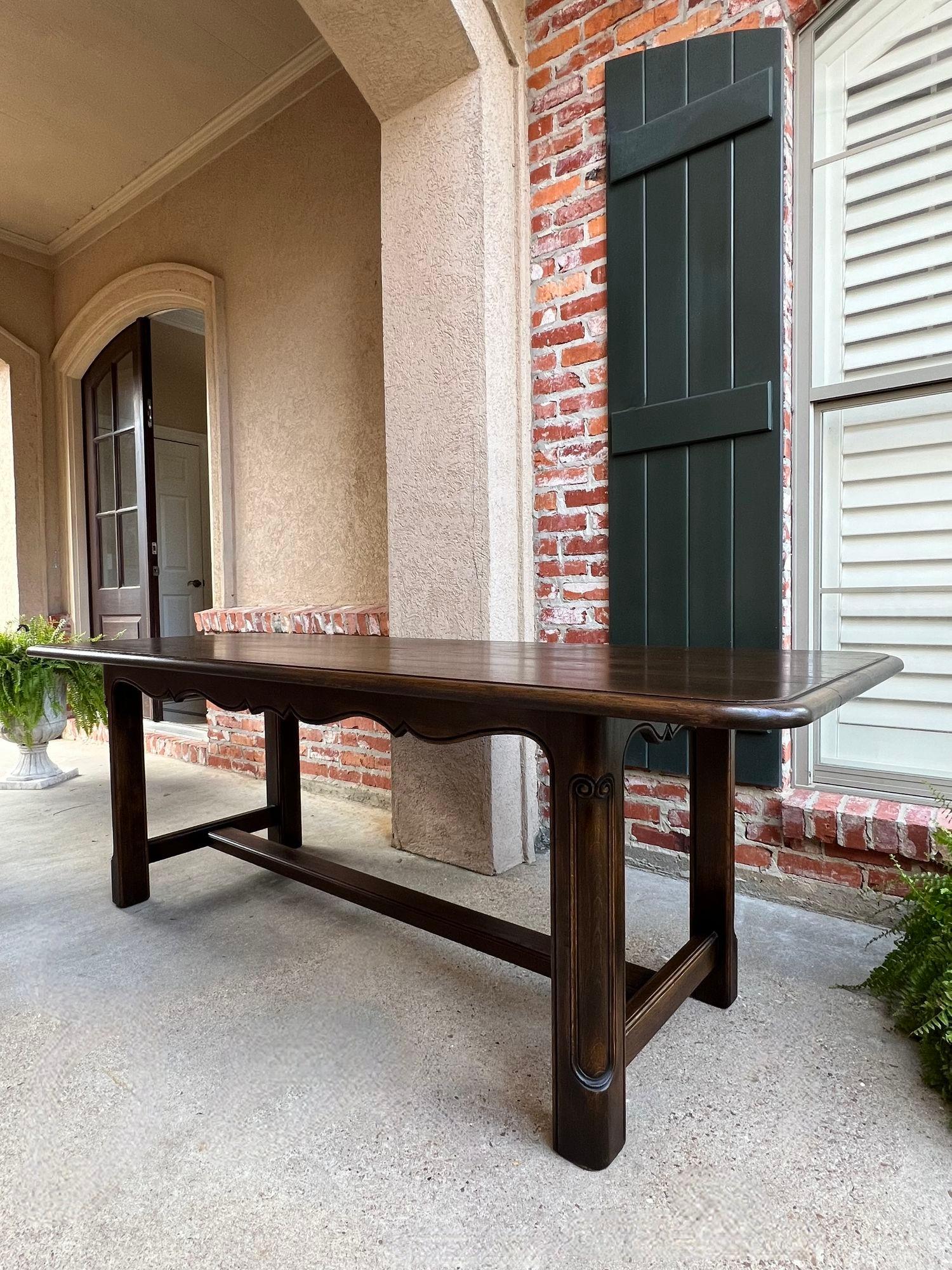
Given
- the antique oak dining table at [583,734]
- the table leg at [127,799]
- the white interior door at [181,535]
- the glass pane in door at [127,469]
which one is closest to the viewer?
the antique oak dining table at [583,734]

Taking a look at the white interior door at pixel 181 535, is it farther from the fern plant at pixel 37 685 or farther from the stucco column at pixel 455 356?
the stucco column at pixel 455 356

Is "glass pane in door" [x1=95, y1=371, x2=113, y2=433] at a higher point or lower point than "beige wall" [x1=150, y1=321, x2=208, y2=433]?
lower

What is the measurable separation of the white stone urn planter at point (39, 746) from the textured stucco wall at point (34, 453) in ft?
6.52

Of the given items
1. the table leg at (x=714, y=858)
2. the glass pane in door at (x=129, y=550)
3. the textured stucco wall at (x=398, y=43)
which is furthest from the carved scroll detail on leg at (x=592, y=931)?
the glass pane in door at (x=129, y=550)

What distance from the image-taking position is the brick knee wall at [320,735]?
10.3ft

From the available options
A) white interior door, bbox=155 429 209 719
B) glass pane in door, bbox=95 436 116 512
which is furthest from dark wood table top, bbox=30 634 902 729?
white interior door, bbox=155 429 209 719

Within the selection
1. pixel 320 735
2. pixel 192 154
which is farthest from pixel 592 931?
pixel 192 154

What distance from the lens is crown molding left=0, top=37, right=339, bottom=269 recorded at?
338cm

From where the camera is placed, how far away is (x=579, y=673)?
1179 mm

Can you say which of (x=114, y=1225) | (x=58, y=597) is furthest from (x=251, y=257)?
(x=114, y=1225)

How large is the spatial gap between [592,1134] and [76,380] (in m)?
5.81

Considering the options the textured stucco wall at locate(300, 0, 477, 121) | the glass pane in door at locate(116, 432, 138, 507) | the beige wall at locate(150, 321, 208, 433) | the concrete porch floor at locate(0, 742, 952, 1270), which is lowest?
the concrete porch floor at locate(0, 742, 952, 1270)

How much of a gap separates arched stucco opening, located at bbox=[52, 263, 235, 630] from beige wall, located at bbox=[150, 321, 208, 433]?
0.90 metres

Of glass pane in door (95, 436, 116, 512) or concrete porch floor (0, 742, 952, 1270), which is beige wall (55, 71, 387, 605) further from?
concrete porch floor (0, 742, 952, 1270)
